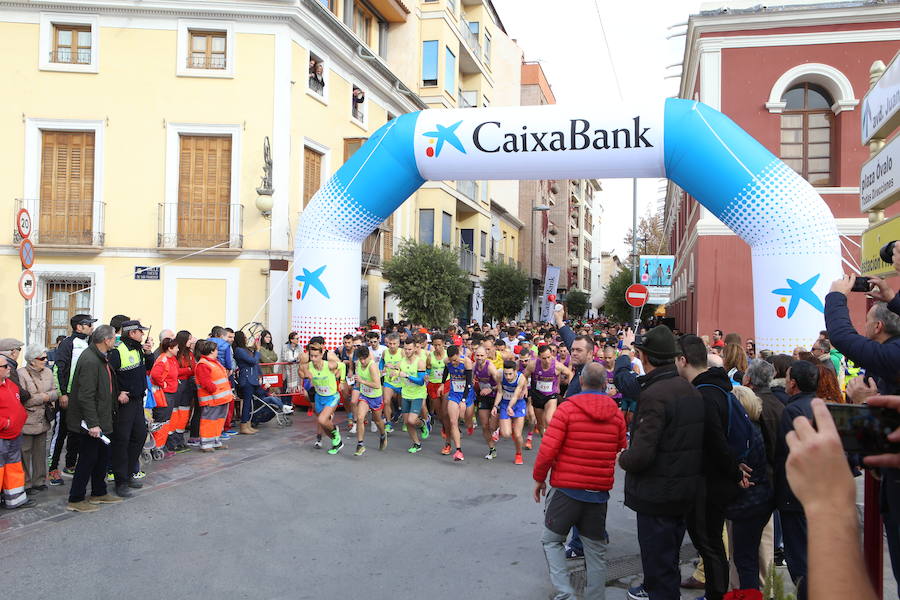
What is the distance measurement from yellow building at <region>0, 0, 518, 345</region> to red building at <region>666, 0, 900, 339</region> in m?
10.8

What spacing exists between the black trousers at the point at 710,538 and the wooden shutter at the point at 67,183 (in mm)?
16999

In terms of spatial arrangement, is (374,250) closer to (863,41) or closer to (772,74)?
(772,74)

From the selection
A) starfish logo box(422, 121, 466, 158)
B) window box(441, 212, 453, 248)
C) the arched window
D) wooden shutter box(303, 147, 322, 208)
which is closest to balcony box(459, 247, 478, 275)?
window box(441, 212, 453, 248)

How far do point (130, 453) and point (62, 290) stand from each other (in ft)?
38.1

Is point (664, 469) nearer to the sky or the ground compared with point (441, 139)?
nearer to the ground

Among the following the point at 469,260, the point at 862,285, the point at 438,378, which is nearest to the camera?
the point at 862,285

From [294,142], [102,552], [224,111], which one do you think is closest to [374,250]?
[294,142]

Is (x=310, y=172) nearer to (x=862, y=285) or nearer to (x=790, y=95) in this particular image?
(x=790, y=95)

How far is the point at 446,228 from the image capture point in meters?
29.3

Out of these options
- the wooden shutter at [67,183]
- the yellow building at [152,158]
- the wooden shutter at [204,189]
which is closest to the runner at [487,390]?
the yellow building at [152,158]

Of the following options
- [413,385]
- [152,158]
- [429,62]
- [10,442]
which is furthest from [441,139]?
[429,62]

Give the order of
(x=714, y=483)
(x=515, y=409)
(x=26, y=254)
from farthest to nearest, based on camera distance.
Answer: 1. (x=515, y=409)
2. (x=26, y=254)
3. (x=714, y=483)

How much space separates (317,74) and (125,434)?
46.0 ft

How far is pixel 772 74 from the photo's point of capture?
1703 cm
